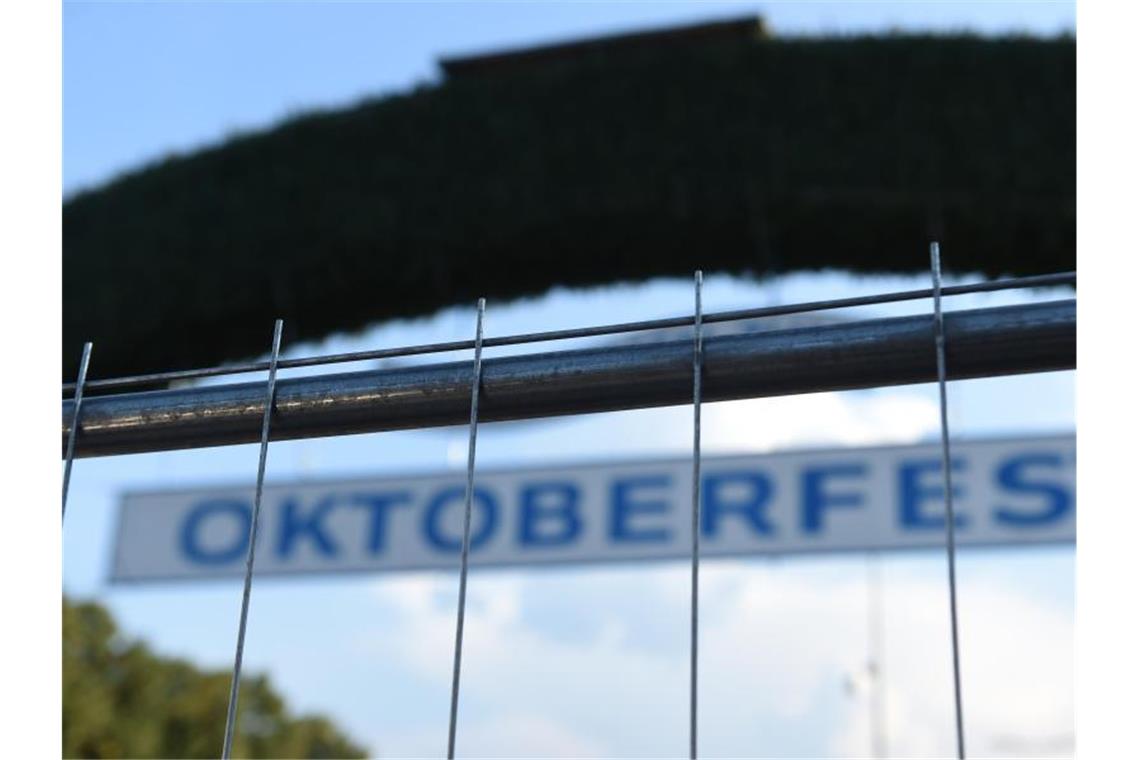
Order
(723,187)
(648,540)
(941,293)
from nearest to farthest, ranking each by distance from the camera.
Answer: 1. (941,293)
2. (648,540)
3. (723,187)

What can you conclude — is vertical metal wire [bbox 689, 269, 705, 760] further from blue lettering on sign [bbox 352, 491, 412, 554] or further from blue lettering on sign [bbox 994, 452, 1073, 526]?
blue lettering on sign [bbox 352, 491, 412, 554]

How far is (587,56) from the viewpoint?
444 centimetres

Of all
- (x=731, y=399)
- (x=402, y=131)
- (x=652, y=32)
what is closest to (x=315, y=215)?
(x=402, y=131)

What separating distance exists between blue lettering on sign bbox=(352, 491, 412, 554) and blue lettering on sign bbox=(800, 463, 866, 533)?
100cm

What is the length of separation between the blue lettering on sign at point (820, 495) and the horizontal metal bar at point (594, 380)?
8.76 feet

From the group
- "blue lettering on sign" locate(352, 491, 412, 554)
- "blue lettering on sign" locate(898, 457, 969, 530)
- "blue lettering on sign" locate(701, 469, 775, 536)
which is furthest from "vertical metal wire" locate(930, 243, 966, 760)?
"blue lettering on sign" locate(352, 491, 412, 554)

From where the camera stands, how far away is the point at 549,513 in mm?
3475

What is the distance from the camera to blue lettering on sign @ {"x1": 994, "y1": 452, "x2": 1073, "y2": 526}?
10.3 feet

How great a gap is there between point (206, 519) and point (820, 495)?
1608 millimetres

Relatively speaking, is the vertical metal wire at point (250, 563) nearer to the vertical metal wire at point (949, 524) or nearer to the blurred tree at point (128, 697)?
the vertical metal wire at point (949, 524)

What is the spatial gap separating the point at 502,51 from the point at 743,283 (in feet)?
3.68

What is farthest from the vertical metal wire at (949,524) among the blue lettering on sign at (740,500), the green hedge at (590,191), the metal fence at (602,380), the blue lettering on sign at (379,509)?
the green hedge at (590,191)

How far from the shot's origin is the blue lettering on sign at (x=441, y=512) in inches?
139
